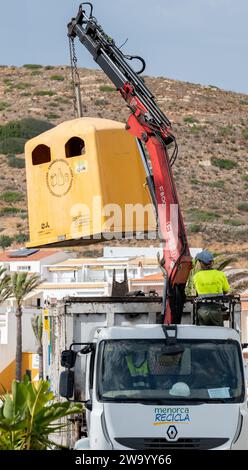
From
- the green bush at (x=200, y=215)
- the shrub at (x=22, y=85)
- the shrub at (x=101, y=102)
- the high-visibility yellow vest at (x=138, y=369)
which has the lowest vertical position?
the high-visibility yellow vest at (x=138, y=369)

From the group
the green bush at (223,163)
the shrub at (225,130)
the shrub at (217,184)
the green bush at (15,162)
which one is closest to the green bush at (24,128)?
the green bush at (15,162)

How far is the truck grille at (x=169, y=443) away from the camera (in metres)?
12.6

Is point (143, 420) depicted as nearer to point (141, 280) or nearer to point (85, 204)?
point (85, 204)

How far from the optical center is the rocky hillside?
3848 inches

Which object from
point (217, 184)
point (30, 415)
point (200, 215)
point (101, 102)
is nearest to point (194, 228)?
point (200, 215)

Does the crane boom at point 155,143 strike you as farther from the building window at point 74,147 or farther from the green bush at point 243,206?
the green bush at point 243,206

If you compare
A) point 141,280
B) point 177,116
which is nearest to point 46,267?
point 141,280

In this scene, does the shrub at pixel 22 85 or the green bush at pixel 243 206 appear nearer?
the green bush at pixel 243 206

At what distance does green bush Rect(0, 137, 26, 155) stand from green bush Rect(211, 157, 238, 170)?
19142 mm

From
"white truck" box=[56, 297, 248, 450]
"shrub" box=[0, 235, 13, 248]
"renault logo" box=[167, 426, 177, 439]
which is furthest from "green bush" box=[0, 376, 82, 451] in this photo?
"shrub" box=[0, 235, 13, 248]

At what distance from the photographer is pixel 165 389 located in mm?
13000

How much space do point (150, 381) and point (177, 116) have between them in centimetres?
12281

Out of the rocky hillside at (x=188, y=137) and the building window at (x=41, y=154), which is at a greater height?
the rocky hillside at (x=188, y=137)

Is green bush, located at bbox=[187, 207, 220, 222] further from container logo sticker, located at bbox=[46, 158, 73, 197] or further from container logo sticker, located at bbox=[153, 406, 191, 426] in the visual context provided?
container logo sticker, located at bbox=[153, 406, 191, 426]
